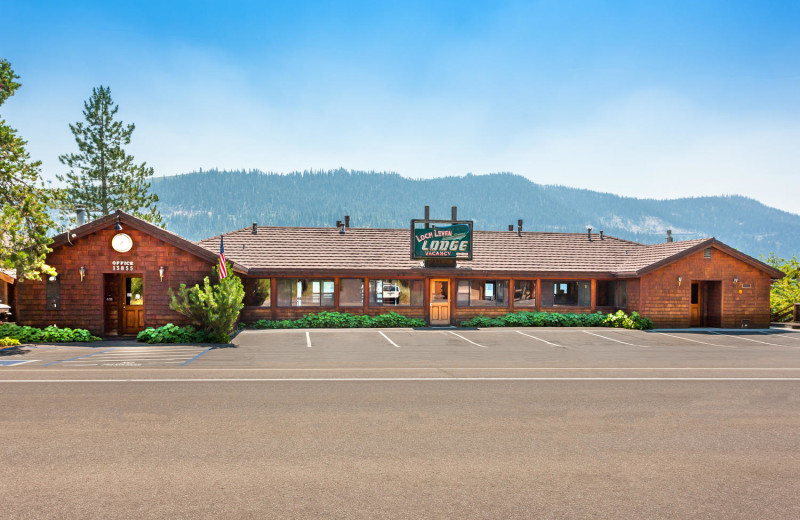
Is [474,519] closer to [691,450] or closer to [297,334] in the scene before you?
[691,450]

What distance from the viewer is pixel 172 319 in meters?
20.4

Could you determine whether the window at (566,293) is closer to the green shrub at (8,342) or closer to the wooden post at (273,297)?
the wooden post at (273,297)

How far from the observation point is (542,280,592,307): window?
2772 cm

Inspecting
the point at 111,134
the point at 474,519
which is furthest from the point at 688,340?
the point at 111,134

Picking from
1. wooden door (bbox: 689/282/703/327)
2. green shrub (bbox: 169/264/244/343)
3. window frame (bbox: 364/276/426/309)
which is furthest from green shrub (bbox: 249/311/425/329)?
wooden door (bbox: 689/282/703/327)

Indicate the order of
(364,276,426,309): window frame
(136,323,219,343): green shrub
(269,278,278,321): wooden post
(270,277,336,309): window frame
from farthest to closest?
(364,276,426,309): window frame → (270,277,336,309): window frame → (269,278,278,321): wooden post → (136,323,219,343): green shrub

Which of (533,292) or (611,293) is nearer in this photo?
(533,292)

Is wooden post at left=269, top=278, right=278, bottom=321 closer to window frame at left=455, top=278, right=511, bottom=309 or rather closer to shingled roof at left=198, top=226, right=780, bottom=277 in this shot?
shingled roof at left=198, top=226, right=780, bottom=277

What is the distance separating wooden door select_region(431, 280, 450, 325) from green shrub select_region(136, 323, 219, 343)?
37.5 ft

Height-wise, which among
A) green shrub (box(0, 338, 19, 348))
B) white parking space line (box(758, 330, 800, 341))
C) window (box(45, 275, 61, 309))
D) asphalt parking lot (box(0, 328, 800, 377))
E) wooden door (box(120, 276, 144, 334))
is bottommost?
white parking space line (box(758, 330, 800, 341))

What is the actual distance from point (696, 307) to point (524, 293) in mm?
8971

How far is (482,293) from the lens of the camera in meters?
27.3

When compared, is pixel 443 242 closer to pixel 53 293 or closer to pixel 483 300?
pixel 483 300

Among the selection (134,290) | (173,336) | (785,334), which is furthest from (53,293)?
(785,334)
